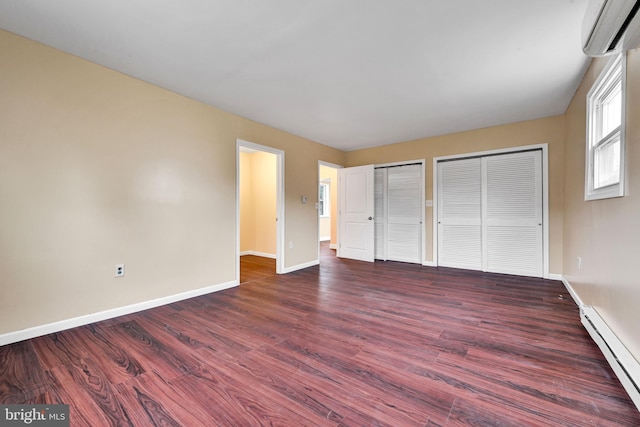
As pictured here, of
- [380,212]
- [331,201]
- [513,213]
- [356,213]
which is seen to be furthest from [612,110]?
[331,201]

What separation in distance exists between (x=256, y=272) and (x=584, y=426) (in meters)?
4.13

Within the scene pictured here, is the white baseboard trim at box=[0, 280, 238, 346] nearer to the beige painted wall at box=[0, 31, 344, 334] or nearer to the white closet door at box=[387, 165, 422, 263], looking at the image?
the beige painted wall at box=[0, 31, 344, 334]

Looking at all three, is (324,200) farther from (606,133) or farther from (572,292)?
(606,133)

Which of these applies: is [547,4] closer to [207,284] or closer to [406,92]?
[406,92]

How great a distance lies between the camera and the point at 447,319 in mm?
2609

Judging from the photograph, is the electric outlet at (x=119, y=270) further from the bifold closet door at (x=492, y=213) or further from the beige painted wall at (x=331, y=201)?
the beige painted wall at (x=331, y=201)

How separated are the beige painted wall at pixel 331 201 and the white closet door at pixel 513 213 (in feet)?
12.1

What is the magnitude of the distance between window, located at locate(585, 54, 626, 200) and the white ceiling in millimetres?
404

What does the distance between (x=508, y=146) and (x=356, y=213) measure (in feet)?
9.60

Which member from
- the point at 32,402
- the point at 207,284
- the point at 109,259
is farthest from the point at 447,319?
the point at 109,259

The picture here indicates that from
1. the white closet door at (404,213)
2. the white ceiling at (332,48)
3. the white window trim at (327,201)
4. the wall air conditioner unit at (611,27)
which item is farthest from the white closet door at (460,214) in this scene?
the white window trim at (327,201)

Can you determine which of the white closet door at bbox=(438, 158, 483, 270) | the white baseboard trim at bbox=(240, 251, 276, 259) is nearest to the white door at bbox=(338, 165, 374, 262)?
the white closet door at bbox=(438, 158, 483, 270)

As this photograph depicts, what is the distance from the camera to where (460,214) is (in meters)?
4.75

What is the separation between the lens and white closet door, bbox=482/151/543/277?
4109 mm
